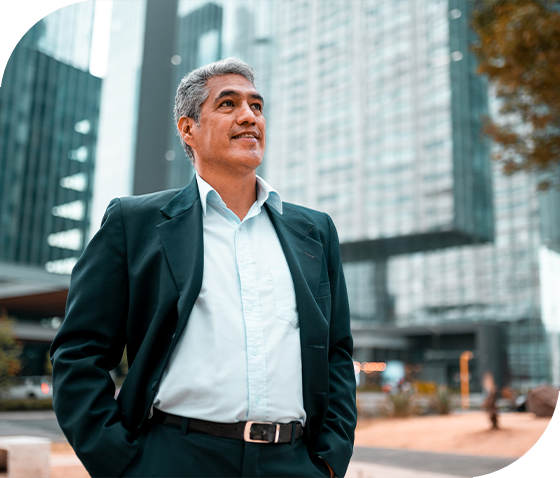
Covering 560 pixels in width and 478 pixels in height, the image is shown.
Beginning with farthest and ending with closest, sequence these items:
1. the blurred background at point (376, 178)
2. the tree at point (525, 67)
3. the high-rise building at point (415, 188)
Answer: the high-rise building at point (415, 188) < the blurred background at point (376, 178) < the tree at point (525, 67)

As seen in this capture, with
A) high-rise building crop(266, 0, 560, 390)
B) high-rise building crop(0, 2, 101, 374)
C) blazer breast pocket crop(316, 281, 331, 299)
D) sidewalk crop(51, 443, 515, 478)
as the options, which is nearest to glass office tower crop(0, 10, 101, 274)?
high-rise building crop(0, 2, 101, 374)

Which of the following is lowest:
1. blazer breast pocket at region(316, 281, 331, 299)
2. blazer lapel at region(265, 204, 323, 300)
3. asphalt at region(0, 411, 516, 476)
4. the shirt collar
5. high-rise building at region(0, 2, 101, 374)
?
asphalt at region(0, 411, 516, 476)

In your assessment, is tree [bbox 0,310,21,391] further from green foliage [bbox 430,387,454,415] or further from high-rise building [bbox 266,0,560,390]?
high-rise building [bbox 266,0,560,390]

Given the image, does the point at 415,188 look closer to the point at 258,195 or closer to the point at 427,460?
the point at 427,460

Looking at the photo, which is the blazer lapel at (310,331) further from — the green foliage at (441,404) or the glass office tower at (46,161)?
the glass office tower at (46,161)

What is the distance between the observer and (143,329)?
5.89 ft

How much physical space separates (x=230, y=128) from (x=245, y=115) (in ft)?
0.24

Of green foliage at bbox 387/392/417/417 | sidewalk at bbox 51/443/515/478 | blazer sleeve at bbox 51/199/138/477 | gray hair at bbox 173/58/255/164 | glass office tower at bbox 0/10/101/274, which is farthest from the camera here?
glass office tower at bbox 0/10/101/274

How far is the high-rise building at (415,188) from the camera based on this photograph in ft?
140

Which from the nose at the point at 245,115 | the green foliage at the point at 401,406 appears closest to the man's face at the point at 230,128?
the nose at the point at 245,115

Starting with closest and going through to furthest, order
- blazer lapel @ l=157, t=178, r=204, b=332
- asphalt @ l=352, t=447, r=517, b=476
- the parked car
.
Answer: blazer lapel @ l=157, t=178, r=204, b=332, asphalt @ l=352, t=447, r=517, b=476, the parked car

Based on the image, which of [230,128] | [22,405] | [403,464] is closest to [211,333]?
[230,128]

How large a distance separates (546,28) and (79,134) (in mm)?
37816

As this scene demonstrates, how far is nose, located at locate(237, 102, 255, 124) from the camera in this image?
1977 millimetres
